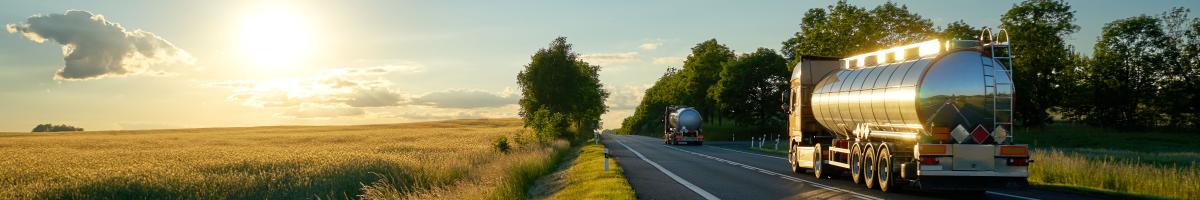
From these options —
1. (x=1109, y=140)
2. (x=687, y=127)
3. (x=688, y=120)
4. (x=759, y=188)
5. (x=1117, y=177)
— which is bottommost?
(x=759, y=188)

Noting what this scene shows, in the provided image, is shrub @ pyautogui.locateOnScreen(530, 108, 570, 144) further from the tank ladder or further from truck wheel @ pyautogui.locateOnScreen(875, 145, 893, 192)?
the tank ladder

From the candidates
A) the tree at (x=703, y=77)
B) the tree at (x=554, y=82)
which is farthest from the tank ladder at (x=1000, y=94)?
the tree at (x=703, y=77)

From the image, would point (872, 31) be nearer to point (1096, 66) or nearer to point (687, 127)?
point (687, 127)

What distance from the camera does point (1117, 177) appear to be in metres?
18.0

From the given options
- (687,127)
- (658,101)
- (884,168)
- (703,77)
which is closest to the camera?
(884,168)

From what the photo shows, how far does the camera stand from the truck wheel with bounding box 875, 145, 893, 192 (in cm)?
1599

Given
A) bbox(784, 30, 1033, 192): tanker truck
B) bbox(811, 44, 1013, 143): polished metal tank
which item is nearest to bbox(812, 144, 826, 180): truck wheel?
bbox(784, 30, 1033, 192): tanker truck

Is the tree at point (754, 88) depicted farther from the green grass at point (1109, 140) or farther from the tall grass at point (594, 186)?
the tall grass at point (594, 186)

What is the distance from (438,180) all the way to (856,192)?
37.3 ft

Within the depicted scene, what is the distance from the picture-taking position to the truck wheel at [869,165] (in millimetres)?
17078

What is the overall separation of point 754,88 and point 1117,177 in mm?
60739

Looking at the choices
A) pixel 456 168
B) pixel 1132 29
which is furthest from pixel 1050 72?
pixel 456 168

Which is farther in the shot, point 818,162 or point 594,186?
point 818,162

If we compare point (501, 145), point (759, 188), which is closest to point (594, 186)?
point (759, 188)
